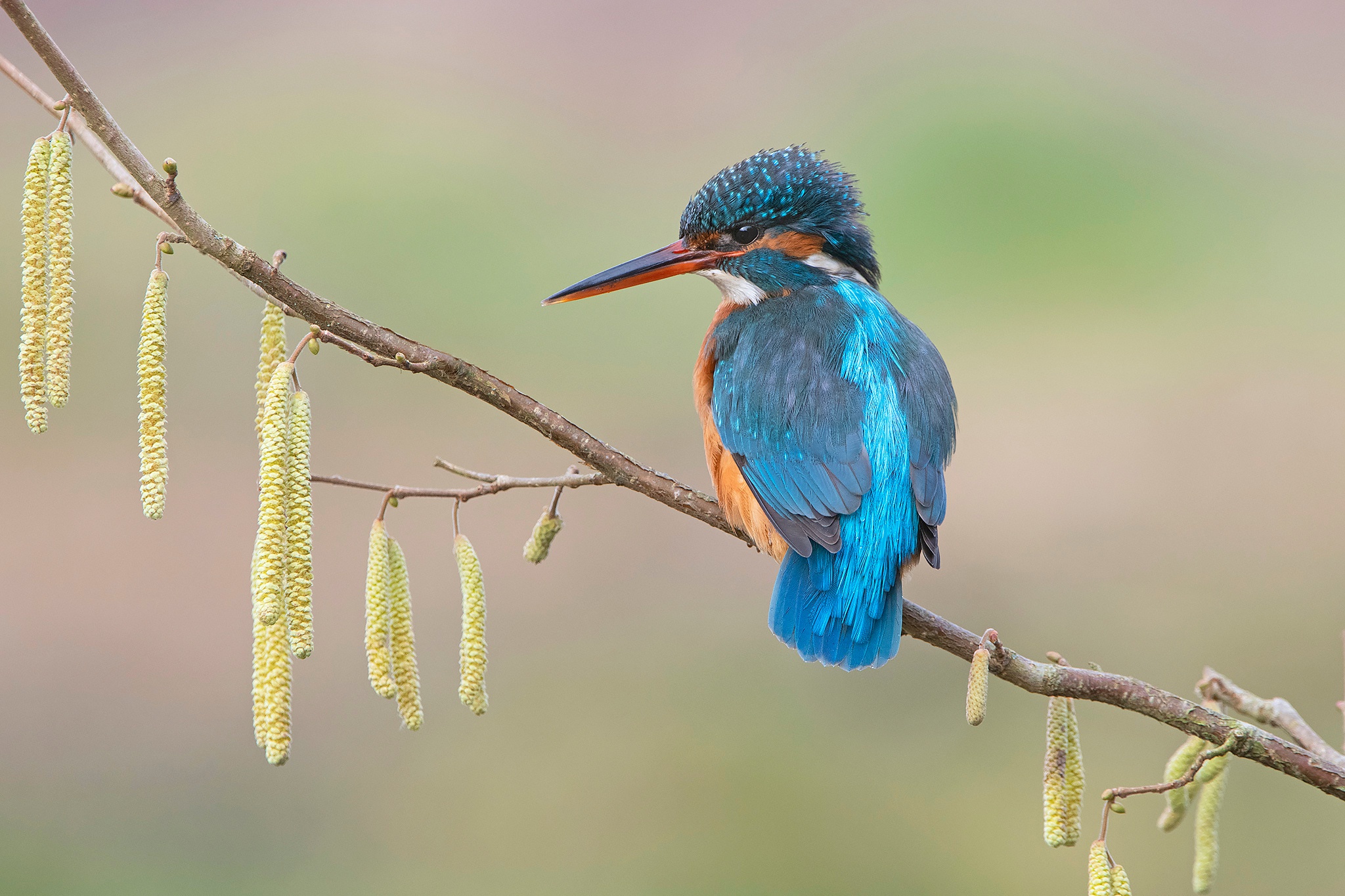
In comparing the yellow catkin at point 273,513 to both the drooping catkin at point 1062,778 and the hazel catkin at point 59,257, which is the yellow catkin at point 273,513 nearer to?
the hazel catkin at point 59,257

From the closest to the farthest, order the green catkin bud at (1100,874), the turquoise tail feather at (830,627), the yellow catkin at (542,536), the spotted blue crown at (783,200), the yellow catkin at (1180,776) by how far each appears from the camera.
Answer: the green catkin bud at (1100,874) → the yellow catkin at (1180,776) → the yellow catkin at (542,536) → the turquoise tail feather at (830,627) → the spotted blue crown at (783,200)

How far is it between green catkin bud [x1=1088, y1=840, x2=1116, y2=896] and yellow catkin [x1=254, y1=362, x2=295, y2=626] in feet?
2.86

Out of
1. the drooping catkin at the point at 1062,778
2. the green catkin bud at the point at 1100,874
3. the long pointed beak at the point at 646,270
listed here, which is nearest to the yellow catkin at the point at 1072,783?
the drooping catkin at the point at 1062,778

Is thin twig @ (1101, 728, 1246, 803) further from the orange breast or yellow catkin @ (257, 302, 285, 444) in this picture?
yellow catkin @ (257, 302, 285, 444)

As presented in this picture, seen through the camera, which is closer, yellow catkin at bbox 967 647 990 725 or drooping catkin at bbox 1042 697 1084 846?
yellow catkin at bbox 967 647 990 725

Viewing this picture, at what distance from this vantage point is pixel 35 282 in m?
1.15

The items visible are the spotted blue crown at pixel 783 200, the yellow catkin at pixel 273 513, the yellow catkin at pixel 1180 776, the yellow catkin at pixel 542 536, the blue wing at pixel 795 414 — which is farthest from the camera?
the spotted blue crown at pixel 783 200

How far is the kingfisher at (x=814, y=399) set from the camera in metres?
1.91

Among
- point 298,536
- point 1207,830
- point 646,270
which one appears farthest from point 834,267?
point 298,536

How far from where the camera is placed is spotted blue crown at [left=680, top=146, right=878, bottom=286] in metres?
2.42

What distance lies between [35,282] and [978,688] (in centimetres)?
107

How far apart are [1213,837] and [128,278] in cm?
589

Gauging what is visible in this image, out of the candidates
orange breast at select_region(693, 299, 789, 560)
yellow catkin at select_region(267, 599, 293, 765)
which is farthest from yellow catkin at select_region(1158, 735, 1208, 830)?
yellow catkin at select_region(267, 599, 293, 765)

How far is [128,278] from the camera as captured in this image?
6090mm
